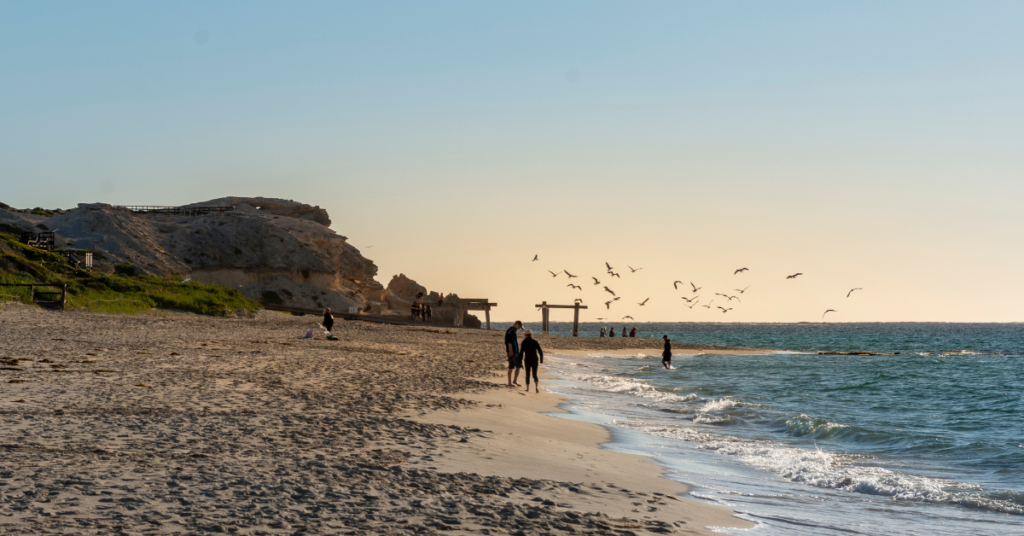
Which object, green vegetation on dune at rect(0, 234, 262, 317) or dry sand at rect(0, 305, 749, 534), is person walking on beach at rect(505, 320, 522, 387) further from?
green vegetation on dune at rect(0, 234, 262, 317)

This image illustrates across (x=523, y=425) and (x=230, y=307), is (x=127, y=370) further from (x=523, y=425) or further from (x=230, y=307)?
(x=230, y=307)

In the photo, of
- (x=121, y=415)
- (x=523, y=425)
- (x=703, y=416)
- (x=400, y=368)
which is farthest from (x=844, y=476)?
(x=400, y=368)

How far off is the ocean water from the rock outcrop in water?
40.1 meters

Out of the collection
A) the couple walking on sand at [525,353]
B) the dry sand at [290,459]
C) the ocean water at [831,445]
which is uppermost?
the couple walking on sand at [525,353]

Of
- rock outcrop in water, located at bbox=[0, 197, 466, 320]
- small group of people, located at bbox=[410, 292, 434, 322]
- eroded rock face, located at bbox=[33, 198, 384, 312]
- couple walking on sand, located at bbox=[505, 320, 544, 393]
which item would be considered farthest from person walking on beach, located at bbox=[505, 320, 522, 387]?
eroded rock face, located at bbox=[33, 198, 384, 312]

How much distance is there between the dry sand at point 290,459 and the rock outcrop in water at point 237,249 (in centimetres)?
4336

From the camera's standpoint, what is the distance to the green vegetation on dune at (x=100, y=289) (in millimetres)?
33781

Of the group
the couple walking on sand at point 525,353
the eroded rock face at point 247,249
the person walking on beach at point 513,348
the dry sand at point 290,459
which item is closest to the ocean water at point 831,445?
the dry sand at point 290,459

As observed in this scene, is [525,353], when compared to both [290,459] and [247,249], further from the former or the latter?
[247,249]

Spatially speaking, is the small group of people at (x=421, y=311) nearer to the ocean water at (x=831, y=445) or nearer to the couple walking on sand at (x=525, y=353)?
the ocean water at (x=831, y=445)

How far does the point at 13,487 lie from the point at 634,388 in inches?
751

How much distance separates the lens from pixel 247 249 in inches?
2741

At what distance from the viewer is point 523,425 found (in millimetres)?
12312

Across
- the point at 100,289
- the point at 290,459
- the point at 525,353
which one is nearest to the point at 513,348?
the point at 525,353
